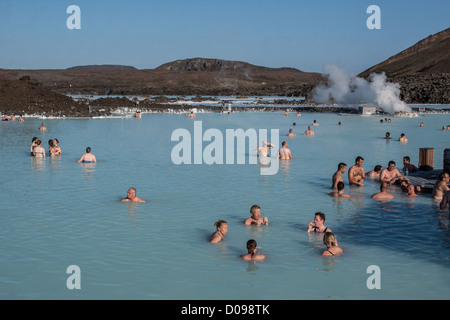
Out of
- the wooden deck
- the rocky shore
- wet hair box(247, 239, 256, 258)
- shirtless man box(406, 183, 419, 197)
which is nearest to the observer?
wet hair box(247, 239, 256, 258)

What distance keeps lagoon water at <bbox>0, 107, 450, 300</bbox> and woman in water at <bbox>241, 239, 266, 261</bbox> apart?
0.17 m

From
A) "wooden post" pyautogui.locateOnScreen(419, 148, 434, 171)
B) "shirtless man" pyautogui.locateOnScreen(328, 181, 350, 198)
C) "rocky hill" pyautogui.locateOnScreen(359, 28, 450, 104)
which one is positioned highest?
"rocky hill" pyautogui.locateOnScreen(359, 28, 450, 104)

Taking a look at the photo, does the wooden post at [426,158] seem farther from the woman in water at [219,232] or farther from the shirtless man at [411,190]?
the woman in water at [219,232]

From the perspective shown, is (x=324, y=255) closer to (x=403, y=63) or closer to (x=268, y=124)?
(x=268, y=124)

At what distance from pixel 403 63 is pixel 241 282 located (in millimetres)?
153875

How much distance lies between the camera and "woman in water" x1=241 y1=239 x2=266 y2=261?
9945 mm

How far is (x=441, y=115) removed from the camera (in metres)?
52.4

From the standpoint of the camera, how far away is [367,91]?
190 feet

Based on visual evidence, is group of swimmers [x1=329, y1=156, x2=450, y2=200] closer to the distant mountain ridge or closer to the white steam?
the white steam

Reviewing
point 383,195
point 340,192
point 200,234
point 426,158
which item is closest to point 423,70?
point 426,158

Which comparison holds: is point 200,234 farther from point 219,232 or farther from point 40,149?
point 40,149

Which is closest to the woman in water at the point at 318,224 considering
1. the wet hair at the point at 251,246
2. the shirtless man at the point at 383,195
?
the wet hair at the point at 251,246

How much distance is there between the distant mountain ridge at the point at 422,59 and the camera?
13151cm

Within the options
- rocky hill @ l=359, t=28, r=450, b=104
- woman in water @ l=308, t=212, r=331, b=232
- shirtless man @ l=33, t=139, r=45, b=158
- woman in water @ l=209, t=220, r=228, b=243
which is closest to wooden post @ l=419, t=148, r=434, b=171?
A: woman in water @ l=308, t=212, r=331, b=232
